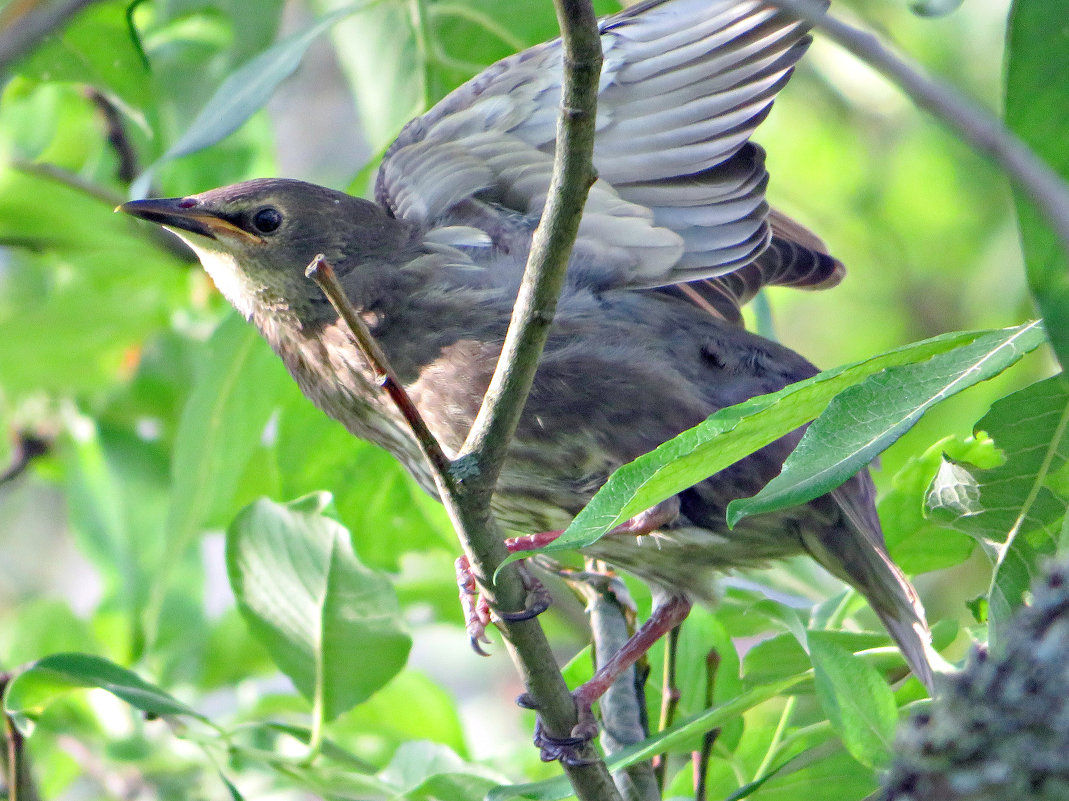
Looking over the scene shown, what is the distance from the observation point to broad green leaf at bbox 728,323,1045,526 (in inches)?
60.4

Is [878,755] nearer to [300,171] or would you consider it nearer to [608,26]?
[608,26]

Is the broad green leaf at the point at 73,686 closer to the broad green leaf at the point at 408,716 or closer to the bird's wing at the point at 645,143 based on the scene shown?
the broad green leaf at the point at 408,716

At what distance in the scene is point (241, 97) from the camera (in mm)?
A: 2555

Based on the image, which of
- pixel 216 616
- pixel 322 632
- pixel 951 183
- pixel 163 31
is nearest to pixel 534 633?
pixel 322 632

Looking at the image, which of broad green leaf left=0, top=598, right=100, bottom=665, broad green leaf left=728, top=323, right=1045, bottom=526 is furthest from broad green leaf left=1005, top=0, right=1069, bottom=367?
broad green leaf left=0, top=598, right=100, bottom=665

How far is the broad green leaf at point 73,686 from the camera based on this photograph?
220cm

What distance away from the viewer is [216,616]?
3.96 metres

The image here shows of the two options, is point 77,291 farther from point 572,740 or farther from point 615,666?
point 572,740

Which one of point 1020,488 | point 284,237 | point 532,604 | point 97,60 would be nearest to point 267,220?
point 284,237

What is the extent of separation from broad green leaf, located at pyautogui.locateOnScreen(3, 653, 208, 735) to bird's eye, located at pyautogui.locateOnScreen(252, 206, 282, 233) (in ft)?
3.34

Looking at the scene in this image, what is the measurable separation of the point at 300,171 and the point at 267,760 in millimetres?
3564

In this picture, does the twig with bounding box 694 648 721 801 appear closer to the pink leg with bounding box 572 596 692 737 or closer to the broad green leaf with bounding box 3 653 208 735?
the pink leg with bounding box 572 596 692 737

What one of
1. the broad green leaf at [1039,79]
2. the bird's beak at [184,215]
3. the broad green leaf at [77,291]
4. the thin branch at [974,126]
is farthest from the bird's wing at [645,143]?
the thin branch at [974,126]

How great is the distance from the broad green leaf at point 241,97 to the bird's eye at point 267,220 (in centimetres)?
24
